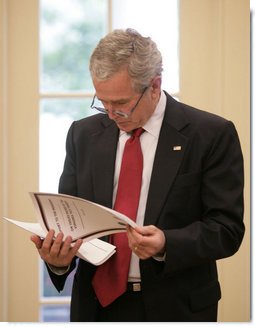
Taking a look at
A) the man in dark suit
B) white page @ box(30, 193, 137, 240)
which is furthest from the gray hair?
white page @ box(30, 193, 137, 240)

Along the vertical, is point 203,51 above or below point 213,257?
above

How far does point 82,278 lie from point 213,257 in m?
0.38

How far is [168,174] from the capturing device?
156cm

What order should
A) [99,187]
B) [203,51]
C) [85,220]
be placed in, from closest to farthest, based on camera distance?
1. [85,220]
2. [99,187]
3. [203,51]

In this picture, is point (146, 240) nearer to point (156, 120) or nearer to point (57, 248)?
point (57, 248)

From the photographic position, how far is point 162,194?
5.06 ft

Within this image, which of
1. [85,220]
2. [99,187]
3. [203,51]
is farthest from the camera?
[203,51]

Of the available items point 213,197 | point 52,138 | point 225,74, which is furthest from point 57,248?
point 225,74

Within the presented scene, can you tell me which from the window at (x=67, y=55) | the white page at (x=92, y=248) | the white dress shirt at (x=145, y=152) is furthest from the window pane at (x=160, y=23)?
the white page at (x=92, y=248)

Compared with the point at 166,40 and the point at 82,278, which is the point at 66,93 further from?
the point at 82,278

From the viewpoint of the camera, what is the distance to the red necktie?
155 cm

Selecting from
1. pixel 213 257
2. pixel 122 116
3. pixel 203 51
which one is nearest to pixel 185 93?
pixel 203 51

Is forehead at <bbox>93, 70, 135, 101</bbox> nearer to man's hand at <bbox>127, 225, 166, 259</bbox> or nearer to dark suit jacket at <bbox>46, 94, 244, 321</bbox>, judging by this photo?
dark suit jacket at <bbox>46, 94, 244, 321</bbox>

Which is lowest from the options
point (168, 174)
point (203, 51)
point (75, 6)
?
point (168, 174)
